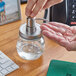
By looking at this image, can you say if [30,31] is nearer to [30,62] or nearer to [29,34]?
[29,34]

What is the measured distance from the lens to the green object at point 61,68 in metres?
0.70

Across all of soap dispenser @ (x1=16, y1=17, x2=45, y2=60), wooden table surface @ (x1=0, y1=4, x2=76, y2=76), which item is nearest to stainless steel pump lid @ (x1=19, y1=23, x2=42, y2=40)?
soap dispenser @ (x1=16, y1=17, x2=45, y2=60)

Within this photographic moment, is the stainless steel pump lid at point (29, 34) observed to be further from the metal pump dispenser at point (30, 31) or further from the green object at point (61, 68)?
the green object at point (61, 68)

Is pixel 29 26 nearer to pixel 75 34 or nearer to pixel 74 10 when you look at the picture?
pixel 75 34

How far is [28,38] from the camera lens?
0.70 metres

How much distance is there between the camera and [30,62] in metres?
0.76

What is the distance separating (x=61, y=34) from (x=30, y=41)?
13cm

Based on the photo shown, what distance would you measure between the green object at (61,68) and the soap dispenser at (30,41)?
0.26ft

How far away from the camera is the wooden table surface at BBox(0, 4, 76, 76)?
28.3 inches

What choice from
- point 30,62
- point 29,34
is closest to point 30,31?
point 29,34

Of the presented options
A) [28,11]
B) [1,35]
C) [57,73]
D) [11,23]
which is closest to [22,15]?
[11,23]

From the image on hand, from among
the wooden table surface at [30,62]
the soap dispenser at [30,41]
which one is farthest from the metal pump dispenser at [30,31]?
the wooden table surface at [30,62]

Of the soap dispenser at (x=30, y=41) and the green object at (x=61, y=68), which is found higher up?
the soap dispenser at (x=30, y=41)

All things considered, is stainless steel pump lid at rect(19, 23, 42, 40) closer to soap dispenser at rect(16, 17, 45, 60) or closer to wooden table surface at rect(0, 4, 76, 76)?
soap dispenser at rect(16, 17, 45, 60)
